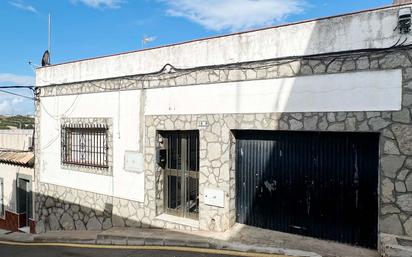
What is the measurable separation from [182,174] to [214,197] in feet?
4.27

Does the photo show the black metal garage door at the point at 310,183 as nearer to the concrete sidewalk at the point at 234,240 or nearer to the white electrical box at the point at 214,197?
the concrete sidewalk at the point at 234,240

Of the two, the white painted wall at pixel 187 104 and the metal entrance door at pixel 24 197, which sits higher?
the white painted wall at pixel 187 104

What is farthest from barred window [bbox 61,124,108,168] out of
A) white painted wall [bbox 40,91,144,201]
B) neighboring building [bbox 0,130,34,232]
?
neighboring building [bbox 0,130,34,232]

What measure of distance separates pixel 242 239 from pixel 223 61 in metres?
3.91

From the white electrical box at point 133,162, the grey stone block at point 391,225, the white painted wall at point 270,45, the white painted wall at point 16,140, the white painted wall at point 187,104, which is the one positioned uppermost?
the white painted wall at point 270,45

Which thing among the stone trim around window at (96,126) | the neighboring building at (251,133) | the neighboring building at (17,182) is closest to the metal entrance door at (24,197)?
the neighboring building at (17,182)

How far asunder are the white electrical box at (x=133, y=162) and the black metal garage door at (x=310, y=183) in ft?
9.29

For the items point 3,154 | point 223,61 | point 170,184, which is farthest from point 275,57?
point 3,154

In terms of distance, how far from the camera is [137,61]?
30.9 ft

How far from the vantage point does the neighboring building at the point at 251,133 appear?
609cm

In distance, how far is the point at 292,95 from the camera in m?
6.96

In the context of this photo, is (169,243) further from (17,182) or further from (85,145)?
(17,182)

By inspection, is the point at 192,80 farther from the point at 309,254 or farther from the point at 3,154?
the point at 3,154

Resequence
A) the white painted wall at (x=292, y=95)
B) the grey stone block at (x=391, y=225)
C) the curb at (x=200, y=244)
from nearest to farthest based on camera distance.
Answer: the grey stone block at (x=391, y=225) → the white painted wall at (x=292, y=95) → the curb at (x=200, y=244)
